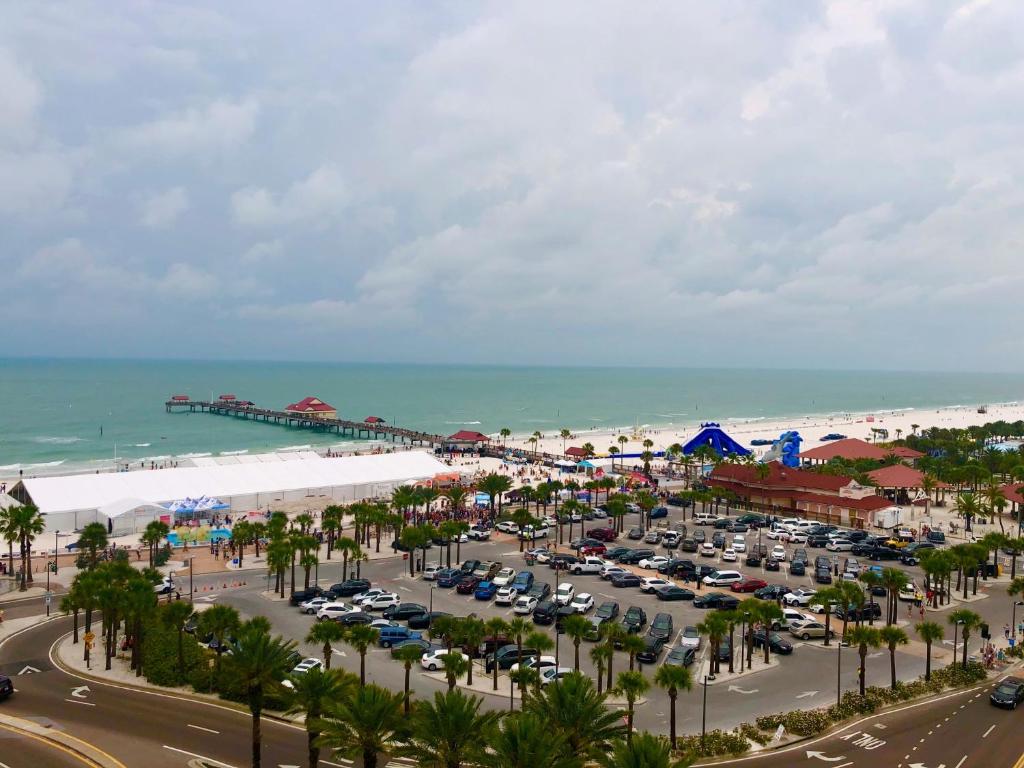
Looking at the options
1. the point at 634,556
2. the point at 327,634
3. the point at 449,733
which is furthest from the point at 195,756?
the point at 634,556

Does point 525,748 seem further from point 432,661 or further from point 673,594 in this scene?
point 673,594

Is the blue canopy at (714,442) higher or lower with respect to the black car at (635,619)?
higher

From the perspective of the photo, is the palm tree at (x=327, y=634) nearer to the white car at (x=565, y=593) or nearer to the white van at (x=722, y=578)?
the white car at (x=565, y=593)

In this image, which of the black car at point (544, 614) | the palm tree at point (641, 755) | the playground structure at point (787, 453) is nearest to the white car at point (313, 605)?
the black car at point (544, 614)

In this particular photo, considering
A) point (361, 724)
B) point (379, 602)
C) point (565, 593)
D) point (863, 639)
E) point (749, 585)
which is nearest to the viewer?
point (361, 724)

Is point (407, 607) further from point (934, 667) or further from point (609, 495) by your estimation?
point (609, 495)

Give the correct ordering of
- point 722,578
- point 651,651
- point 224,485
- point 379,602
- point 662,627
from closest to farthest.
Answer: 1. point 651,651
2. point 662,627
3. point 379,602
4. point 722,578
5. point 224,485
